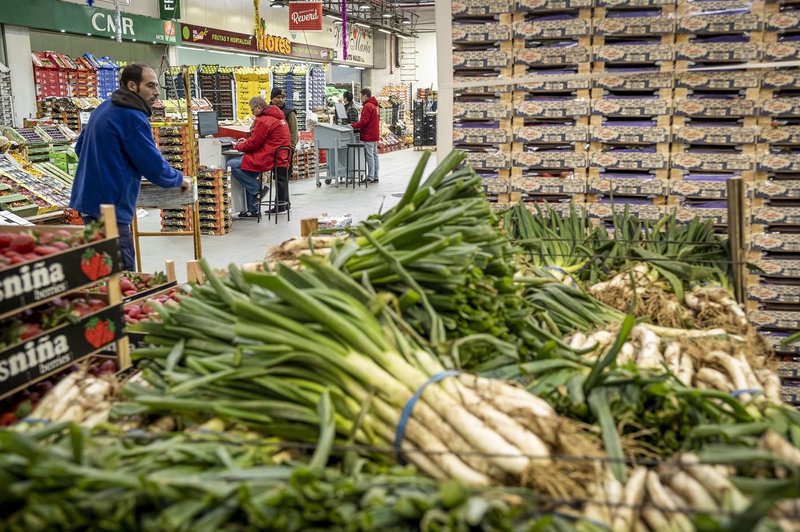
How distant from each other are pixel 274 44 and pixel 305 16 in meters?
4.82

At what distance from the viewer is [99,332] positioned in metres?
2.45

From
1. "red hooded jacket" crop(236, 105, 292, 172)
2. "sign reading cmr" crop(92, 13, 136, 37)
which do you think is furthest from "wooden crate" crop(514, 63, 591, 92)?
"sign reading cmr" crop(92, 13, 136, 37)

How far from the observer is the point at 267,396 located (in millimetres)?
1824

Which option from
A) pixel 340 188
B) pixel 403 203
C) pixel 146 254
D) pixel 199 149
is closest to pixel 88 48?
pixel 340 188

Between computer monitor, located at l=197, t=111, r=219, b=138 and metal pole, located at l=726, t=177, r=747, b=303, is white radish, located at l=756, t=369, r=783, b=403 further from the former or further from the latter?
computer monitor, located at l=197, t=111, r=219, b=138

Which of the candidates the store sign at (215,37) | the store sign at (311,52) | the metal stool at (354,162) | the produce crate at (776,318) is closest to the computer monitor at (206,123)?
the metal stool at (354,162)

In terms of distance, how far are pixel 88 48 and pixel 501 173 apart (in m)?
14.9

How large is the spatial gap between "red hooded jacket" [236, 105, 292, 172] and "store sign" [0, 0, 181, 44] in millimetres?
5826

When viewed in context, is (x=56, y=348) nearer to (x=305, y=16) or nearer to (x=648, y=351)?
(x=648, y=351)

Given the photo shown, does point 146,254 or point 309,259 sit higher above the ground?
point 309,259

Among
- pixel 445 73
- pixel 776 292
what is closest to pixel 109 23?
pixel 445 73

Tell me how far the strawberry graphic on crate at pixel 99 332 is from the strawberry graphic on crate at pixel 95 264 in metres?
0.15

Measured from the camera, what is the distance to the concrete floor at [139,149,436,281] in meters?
8.38

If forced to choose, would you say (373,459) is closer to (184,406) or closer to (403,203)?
(184,406)
